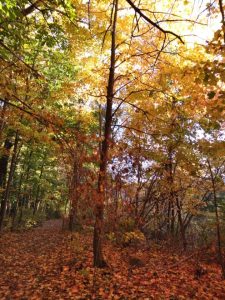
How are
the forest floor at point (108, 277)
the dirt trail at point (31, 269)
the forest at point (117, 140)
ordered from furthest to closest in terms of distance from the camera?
the dirt trail at point (31, 269) → the forest floor at point (108, 277) → the forest at point (117, 140)

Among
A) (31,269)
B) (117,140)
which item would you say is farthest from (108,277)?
(117,140)

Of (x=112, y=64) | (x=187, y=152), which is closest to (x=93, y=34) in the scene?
(x=112, y=64)

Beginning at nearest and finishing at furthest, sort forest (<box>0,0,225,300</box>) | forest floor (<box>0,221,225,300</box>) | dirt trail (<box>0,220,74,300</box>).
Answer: forest (<box>0,0,225,300</box>) < forest floor (<box>0,221,225,300</box>) < dirt trail (<box>0,220,74,300</box>)

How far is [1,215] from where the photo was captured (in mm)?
15883

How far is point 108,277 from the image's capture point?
7.82 metres

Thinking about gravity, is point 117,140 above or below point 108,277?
above

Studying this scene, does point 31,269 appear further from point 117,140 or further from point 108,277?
point 117,140

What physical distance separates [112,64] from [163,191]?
6.00 metres

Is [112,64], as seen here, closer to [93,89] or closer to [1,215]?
[93,89]

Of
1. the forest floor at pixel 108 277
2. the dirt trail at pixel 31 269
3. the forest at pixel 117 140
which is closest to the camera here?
the forest at pixel 117 140

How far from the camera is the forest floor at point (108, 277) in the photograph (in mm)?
6844

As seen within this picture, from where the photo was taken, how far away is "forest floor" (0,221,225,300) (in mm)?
6844

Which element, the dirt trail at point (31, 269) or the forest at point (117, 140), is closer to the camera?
the forest at point (117, 140)

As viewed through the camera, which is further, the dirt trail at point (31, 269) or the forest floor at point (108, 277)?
the dirt trail at point (31, 269)
